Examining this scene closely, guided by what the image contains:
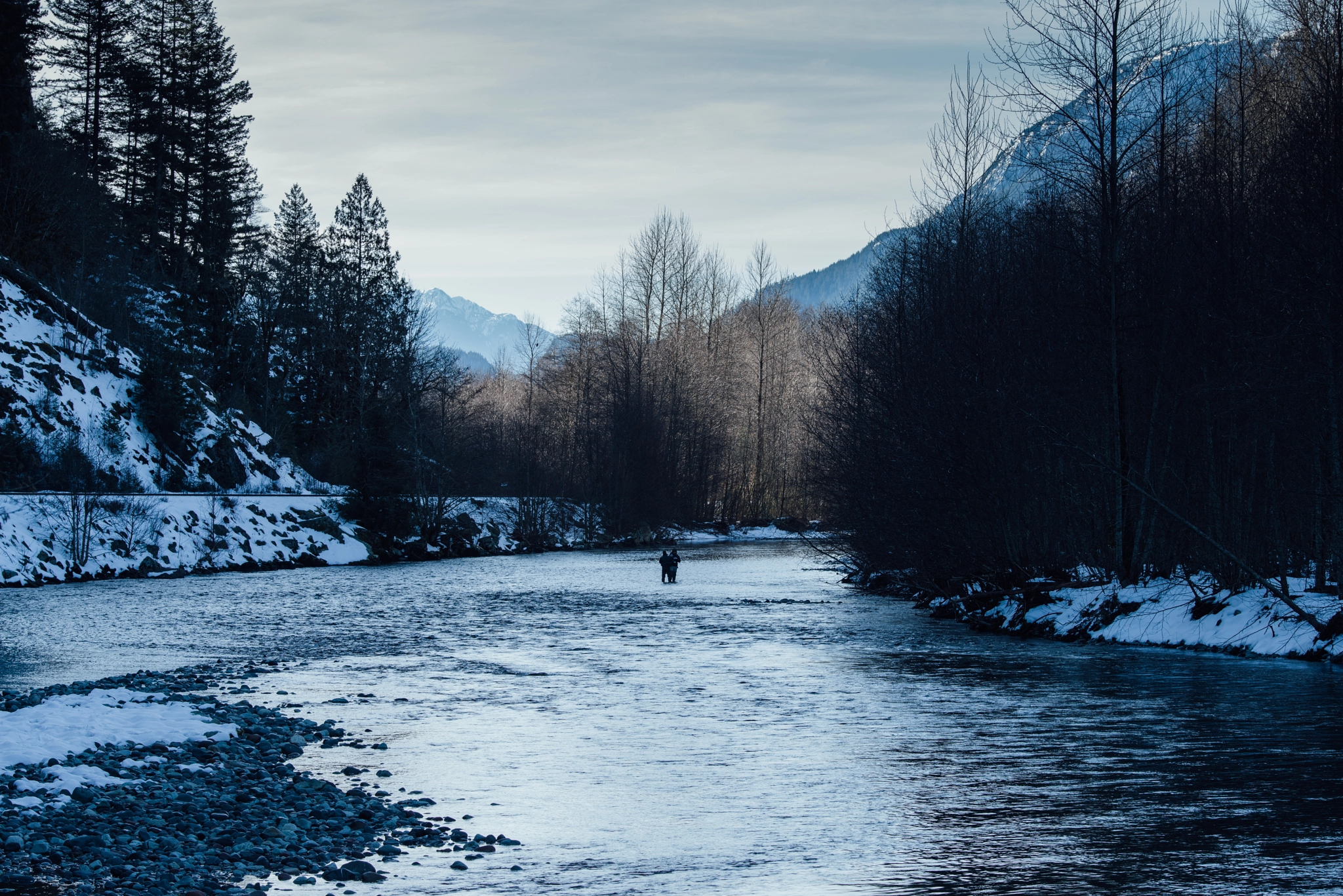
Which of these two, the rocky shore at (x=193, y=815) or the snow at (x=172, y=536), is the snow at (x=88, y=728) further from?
the snow at (x=172, y=536)

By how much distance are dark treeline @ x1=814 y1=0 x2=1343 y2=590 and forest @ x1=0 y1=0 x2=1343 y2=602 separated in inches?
3.9

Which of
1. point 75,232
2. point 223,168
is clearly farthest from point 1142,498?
point 223,168

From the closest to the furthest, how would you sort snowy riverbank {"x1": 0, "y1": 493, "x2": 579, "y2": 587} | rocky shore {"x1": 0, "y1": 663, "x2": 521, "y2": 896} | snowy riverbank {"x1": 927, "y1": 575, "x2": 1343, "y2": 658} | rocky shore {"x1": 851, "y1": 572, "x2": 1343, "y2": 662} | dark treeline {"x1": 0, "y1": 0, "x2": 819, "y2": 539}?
1. rocky shore {"x1": 0, "y1": 663, "x2": 521, "y2": 896}
2. rocky shore {"x1": 851, "y1": 572, "x2": 1343, "y2": 662}
3. snowy riverbank {"x1": 927, "y1": 575, "x2": 1343, "y2": 658}
4. snowy riverbank {"x1": 0, "y1": 493, "x2": 579, "y2": 587}
5. dark treeline {"x1": 0, "y1": 0, "x2": 819, "y2": 539}

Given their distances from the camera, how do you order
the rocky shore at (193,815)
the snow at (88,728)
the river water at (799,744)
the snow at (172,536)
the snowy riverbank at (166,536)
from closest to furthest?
the rocky shore at (193,815)
the river water at (799,744)
the snow at (88,728)
the snow at (172,536)
the snowy riverbank at (166,536)

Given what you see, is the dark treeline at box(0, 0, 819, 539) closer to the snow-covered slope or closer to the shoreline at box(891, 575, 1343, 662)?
the snow-covered slope

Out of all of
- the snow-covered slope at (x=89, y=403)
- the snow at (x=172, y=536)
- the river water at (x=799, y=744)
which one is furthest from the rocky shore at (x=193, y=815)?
the snow-covered slope at (x=89, y=403)

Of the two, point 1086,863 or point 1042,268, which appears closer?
point 1086,863

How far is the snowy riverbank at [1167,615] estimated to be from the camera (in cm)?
1989

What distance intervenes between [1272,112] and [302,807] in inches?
1012

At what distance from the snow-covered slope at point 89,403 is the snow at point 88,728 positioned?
2904cm

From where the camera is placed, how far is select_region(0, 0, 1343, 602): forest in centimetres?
2180

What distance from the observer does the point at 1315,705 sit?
1487cm

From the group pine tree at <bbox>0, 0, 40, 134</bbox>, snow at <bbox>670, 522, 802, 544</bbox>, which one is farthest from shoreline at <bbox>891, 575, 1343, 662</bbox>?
snow at <bbox>670, 522, 802, 544</bbox>

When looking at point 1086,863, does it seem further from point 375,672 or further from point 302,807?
point 375,672
